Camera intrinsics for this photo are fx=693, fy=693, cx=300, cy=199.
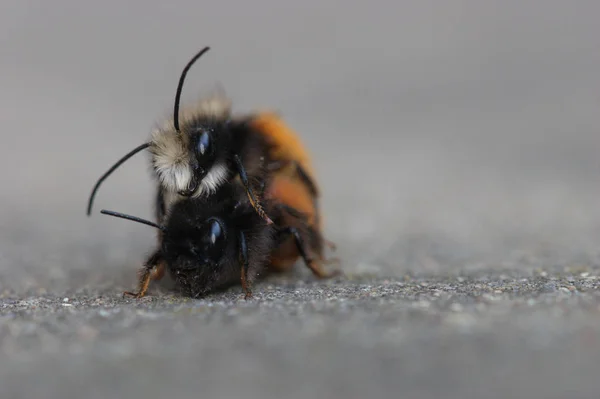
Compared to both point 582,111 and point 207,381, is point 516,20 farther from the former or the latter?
point 207,381

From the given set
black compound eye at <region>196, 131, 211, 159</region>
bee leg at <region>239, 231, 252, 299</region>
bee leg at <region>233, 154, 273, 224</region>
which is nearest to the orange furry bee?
bee leg at <region>239, 231, 252, 299</region>

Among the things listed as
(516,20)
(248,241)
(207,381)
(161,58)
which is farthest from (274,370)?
(516,20)

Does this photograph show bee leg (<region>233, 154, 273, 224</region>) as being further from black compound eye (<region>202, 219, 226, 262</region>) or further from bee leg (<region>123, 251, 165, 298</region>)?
bee leg (<region>123, 251, 165, 298</region>)

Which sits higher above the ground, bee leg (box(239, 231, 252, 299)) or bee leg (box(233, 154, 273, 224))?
bee leg (box(233, 154, 273, 224))

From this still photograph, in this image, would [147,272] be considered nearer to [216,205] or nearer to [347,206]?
[216,205]

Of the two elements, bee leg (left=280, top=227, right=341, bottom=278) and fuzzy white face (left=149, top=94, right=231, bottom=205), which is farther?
bee leg (left=280, top=227, right=341, bottom=278)

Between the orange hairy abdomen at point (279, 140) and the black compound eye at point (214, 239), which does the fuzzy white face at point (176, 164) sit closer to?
the black compound eye at point (214, 239)

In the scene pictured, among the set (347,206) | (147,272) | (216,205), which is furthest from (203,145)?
(347,206)

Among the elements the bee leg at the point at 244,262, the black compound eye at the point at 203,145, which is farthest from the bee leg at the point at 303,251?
the black compound eye at the point at 203,145
